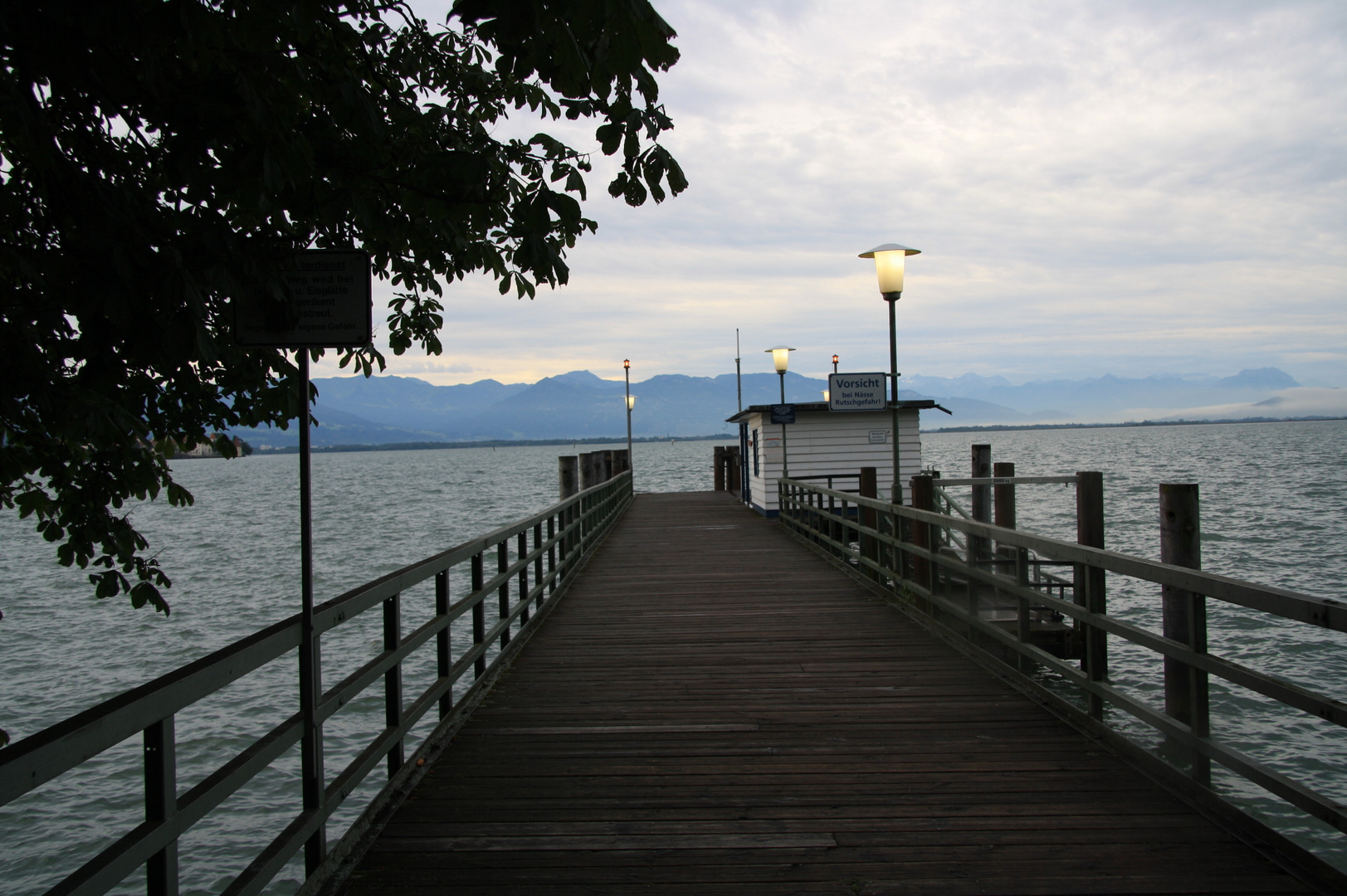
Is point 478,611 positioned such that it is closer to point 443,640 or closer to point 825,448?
point 443,640

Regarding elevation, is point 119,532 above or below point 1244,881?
above

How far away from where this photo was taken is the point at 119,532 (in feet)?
15.6

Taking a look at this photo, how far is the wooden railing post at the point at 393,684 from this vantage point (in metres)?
4.25

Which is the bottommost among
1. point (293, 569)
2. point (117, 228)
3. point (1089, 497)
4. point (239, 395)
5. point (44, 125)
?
point (293, 569)

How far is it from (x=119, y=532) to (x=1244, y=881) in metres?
5.12

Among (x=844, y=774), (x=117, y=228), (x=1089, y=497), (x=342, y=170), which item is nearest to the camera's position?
(x=117, y=228)

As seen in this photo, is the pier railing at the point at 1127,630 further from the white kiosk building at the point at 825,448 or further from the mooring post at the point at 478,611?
the white kiosk building at the point at 825,448

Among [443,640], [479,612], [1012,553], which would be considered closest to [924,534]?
[479,612]

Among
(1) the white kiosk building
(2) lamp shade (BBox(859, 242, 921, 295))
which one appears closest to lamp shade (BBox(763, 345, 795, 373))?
(1) the white kiosk building

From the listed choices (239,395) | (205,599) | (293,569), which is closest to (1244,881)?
(239,395)

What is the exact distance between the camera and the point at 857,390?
11453 mm

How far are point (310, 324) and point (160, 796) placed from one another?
66.9 inches

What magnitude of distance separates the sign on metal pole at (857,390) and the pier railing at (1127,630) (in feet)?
5.08

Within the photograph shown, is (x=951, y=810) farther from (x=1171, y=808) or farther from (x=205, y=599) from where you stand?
(x=205, y=599)
